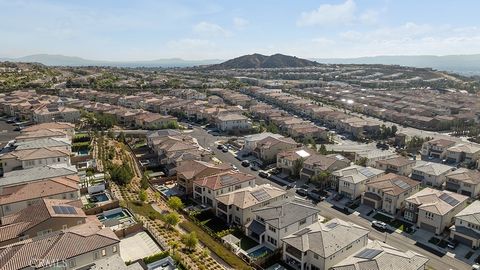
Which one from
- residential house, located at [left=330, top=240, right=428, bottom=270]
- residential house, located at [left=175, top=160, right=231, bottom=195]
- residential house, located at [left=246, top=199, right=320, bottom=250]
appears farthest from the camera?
residential house, located at [left=175, top=160, right=231, bottom=195]

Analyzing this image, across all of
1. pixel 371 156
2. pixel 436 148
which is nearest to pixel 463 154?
pixel 436 148

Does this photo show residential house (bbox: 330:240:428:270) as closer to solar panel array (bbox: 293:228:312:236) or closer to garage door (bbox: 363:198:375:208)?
solar panel array (bbox: 293:228:312:236)

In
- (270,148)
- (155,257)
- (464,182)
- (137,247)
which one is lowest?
(464,182)

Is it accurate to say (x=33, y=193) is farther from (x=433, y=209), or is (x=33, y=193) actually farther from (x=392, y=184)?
(x=433, y=209)

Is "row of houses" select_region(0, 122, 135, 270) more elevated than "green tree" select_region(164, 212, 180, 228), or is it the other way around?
"row of houses" select_region(0, 122, 135, 270)

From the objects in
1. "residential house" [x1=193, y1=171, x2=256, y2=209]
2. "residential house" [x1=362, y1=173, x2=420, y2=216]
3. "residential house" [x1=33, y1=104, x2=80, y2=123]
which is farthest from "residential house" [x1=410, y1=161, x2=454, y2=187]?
"residential house" [x1=33, y1=104, x2=80, y2=123]
